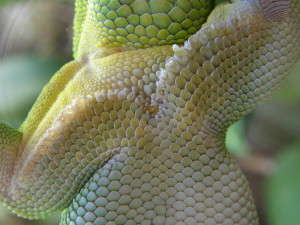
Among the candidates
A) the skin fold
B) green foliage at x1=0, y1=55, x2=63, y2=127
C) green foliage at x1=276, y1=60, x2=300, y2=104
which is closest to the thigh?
the skin fold

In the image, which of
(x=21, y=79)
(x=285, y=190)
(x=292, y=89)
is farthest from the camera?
(x=21, y=79)

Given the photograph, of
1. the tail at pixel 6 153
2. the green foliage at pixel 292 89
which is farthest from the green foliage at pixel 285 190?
the tail at pixel 6 153

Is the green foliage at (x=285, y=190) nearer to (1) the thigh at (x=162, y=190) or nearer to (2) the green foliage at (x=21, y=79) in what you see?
(1) the thigh at (x=162, y=190)

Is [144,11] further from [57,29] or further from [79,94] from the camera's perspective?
[57,29]

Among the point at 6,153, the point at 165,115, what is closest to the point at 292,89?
the point at 165,115

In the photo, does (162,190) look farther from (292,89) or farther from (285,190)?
(285,190)

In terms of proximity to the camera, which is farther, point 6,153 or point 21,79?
point 21,79
